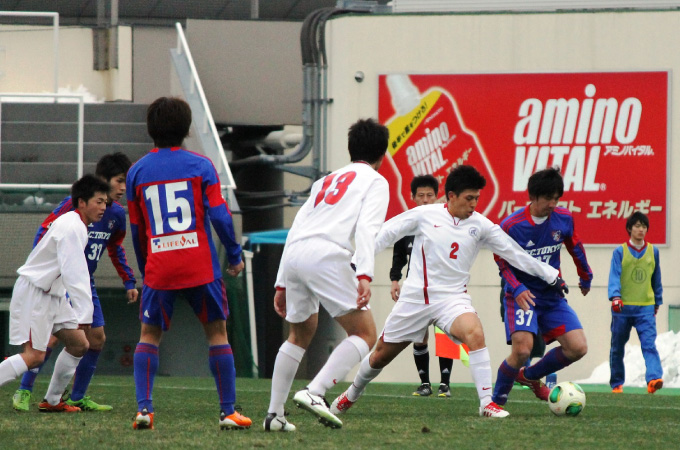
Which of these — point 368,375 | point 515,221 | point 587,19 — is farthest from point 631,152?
point 368,375

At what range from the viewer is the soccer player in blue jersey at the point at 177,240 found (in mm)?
6445

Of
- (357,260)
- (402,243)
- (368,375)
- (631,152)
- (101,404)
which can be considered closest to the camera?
(357,260)

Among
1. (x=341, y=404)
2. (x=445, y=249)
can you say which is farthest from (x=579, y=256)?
(x=341, y=404)

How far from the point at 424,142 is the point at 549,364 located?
8628mm

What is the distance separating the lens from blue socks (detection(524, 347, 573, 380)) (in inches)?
335

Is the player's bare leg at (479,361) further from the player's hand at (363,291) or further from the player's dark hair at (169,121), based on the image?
the player's dark hair at (169,121)

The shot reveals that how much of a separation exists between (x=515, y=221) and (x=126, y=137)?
422 inches

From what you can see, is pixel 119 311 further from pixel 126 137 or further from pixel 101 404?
pixel 101 404

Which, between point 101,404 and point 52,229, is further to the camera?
point 101,404

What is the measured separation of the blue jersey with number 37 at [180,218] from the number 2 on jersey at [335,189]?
0.59 m

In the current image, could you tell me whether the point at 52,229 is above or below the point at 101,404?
above

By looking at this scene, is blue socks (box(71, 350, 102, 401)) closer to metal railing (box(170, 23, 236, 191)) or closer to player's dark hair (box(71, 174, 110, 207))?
player's dark hair (box(71, 174, 110, 207))

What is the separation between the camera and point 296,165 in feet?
60.0

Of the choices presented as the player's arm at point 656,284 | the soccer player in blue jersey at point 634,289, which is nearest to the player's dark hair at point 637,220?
the soccer player in blue jersey at point 634,289
